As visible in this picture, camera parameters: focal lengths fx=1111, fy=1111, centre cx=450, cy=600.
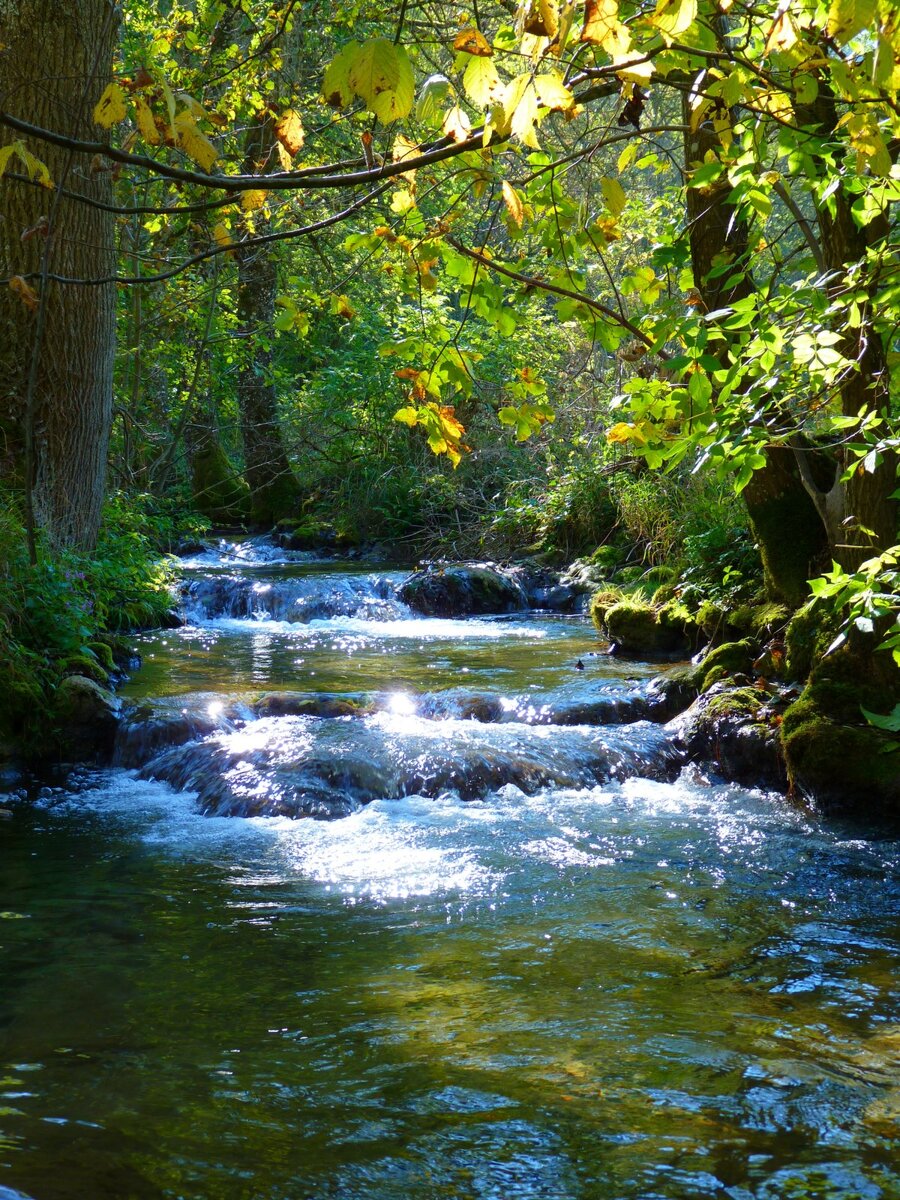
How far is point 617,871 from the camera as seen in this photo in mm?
5254

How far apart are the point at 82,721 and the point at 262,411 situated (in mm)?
11017

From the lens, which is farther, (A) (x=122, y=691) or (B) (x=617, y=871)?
(A) (x=122, y=691)

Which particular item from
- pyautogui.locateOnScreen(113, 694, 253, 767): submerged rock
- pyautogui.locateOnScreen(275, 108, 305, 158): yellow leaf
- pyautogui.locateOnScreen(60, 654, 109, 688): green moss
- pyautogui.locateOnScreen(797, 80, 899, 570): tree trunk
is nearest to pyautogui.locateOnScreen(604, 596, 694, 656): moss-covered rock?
pyautogui.locateOnScreen(797, 80, 899, 570): tree trunk

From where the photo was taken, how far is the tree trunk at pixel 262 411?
15.7 metres

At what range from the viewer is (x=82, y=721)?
7.18 metres

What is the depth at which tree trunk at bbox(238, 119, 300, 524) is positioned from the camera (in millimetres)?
15695

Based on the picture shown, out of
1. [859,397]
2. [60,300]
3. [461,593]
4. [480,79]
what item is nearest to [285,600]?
[461,593]

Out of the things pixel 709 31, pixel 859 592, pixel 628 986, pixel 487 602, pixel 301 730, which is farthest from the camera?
pixel 487 602

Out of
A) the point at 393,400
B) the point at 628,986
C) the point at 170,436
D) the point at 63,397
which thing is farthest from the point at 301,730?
the point at 393,400

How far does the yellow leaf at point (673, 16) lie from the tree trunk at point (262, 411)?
12665mm

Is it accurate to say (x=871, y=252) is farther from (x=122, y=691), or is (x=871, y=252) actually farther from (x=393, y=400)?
(x=393, y=400)

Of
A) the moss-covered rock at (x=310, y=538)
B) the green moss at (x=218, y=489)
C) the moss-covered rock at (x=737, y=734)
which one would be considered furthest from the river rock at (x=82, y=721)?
the green moss at (x=218, y=489)

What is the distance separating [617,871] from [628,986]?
1.40 m

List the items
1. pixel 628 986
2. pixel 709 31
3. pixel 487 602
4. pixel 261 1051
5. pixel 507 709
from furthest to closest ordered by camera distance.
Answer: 1. pixel 487 602
2. pixel 507 709
3. pixel 628 986
4. pixel 261 1051
5. pixel 709 31
